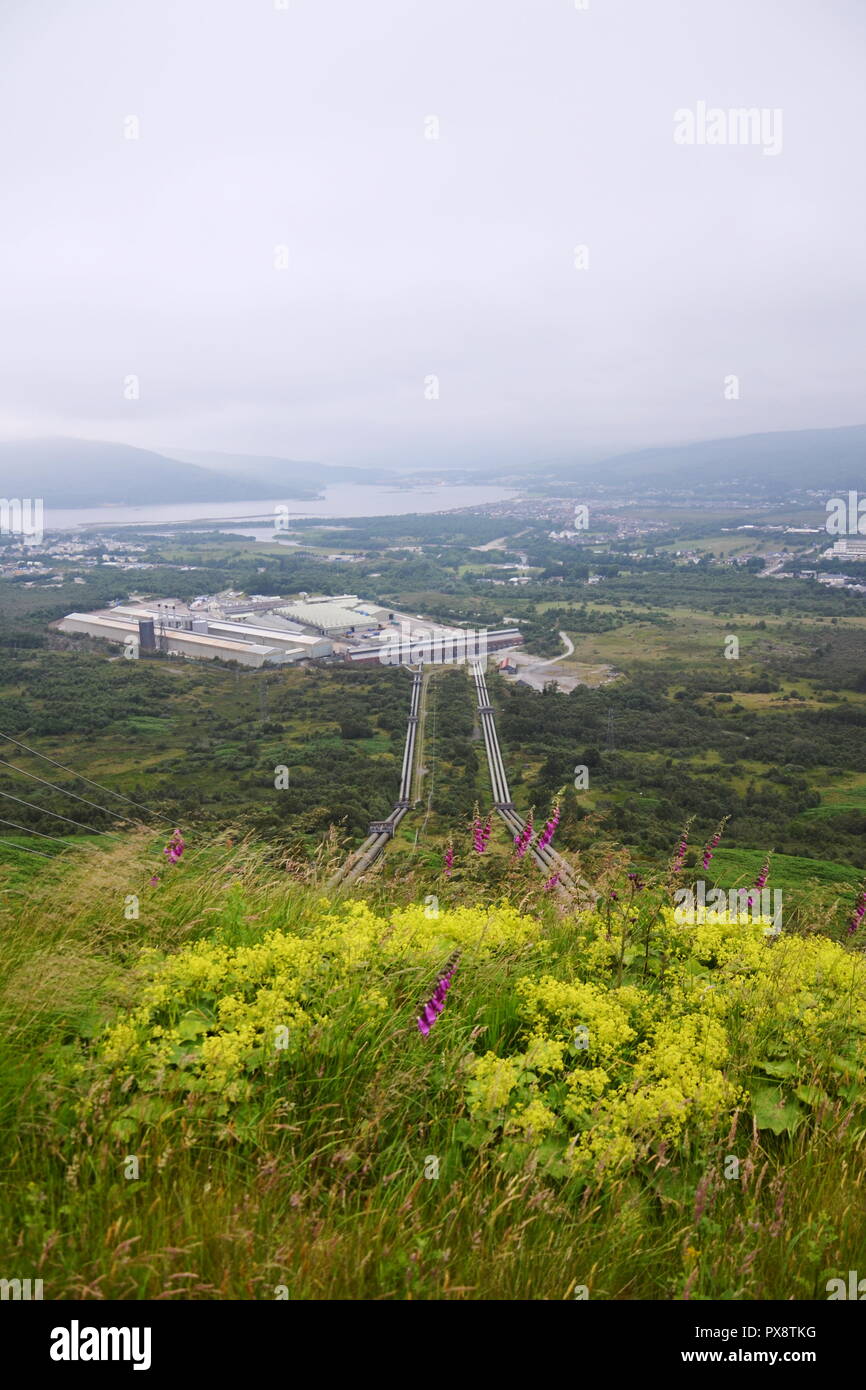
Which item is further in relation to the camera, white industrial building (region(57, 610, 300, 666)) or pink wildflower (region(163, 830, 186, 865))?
white industrial building (region(57, 610, 300, 666))

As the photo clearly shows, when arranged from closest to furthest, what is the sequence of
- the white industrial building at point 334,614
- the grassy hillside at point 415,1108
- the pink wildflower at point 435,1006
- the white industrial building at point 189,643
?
the grassy hillside at point 415,1108 < the pink wildflower at point 435,1006 < the white industrial building at point 189,643 < the white industrial building at point 334,614

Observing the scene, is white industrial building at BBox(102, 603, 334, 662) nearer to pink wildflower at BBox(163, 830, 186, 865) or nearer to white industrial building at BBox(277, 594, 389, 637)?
white industrial building at BBox(277, 594, 389, 637)

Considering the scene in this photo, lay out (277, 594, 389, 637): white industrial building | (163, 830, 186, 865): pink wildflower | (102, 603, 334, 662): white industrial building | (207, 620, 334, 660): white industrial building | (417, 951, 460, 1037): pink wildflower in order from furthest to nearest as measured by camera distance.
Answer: (277, 594, 389, 637): white industrial building → (102, 603, 334, 662): white industrial building → (207, 620, 334, 660): white industrial building → (163, 830, 186, 865): pink wildflower → (417, 951, 460, 1037): pink wildflower

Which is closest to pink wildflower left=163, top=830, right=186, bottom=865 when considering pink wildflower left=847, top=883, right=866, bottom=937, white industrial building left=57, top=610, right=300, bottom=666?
pink wildflower left=847, top=883, right=866, bottom=937

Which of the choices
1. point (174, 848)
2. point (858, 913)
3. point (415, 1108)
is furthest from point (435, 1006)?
point (858, 913)

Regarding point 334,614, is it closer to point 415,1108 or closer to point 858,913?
point 858,913

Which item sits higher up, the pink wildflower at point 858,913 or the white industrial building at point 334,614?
the white industrial building at point 334,614

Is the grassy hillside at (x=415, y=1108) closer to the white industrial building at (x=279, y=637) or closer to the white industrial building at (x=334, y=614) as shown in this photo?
the white industrial building at (x=279, y=637)

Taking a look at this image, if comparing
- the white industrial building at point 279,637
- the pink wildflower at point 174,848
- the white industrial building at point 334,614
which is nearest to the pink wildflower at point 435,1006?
the pink wildflower at point 174,848

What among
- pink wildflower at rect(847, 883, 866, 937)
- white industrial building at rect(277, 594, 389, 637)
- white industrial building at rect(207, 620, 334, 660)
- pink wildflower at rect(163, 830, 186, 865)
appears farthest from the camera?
white industrial building at rect(277, 594, 389, 637)
